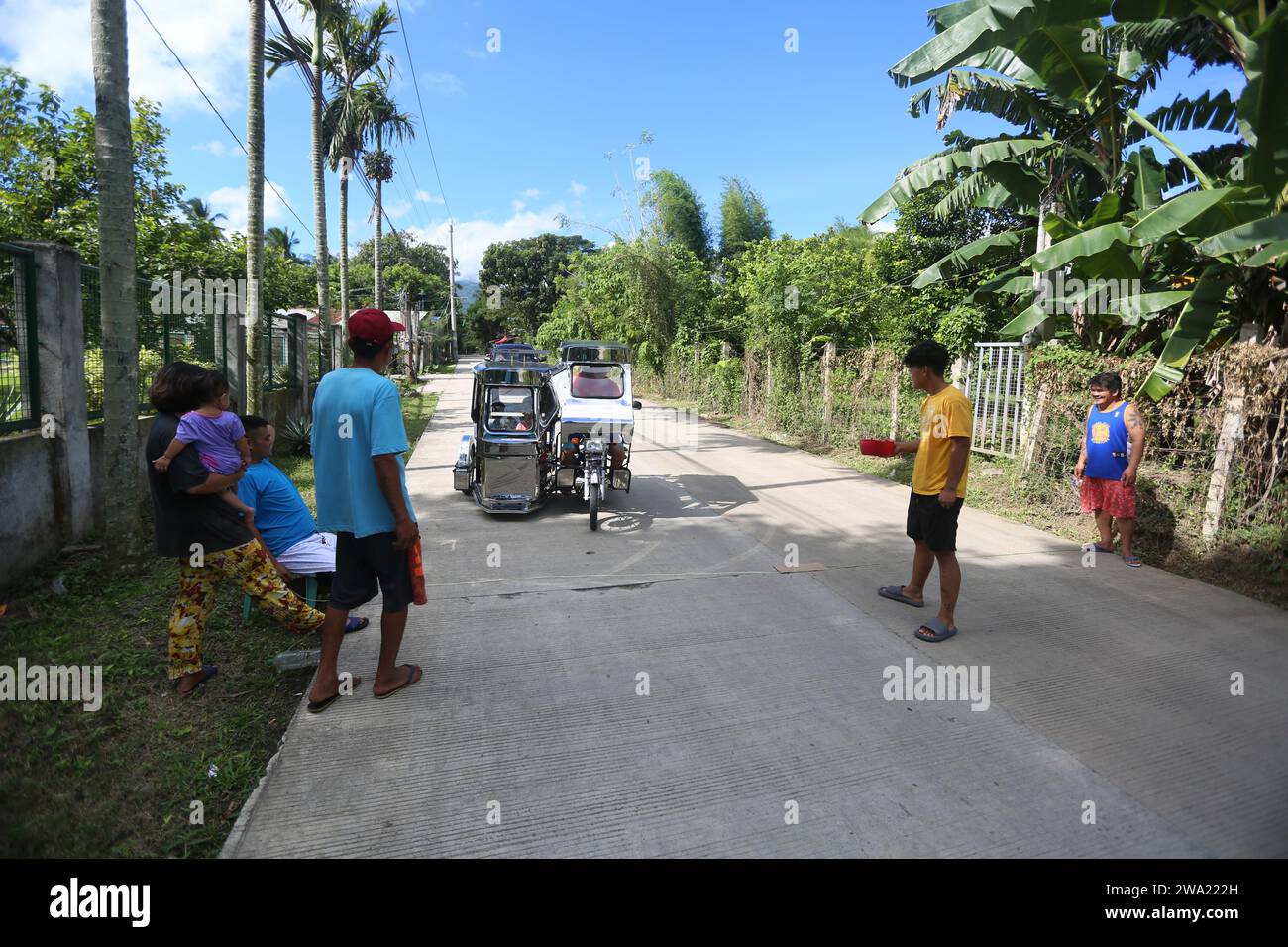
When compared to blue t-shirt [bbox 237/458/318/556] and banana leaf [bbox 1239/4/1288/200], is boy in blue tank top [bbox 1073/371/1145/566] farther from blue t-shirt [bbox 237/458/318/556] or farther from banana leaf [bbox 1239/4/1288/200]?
blue t-shirt [bbox 237/458/318/556]

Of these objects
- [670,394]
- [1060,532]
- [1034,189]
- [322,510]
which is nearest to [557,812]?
[322,510]

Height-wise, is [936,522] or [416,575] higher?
[936,522]

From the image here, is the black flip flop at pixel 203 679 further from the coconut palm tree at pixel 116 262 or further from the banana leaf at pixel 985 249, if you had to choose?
the banana leaf at pixel 985 249

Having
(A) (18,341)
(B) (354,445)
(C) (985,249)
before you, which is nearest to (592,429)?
(B) (354,445)

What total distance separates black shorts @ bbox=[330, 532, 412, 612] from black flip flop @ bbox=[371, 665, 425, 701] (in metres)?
0.46

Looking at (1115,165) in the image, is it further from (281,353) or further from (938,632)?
(281,353)

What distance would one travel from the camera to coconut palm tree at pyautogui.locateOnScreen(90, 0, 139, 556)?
522cm

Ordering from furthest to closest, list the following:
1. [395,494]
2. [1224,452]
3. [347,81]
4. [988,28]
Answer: [347,81], [988,28], [1224,452], [395,494]

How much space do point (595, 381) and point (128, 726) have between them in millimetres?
6061

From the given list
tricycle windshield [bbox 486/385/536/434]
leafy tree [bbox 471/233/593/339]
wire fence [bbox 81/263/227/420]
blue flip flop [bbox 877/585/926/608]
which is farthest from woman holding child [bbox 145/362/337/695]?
leafy tree [bbox 471/233/593/339]

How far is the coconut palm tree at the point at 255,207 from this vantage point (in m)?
9.72

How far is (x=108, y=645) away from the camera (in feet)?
14.2

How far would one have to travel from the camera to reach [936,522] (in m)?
4.66
